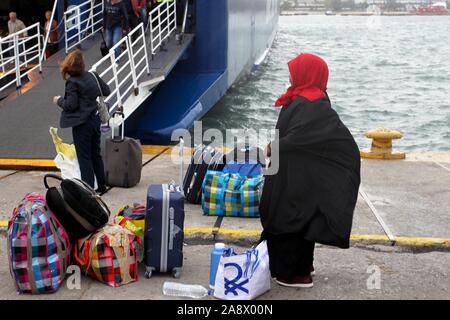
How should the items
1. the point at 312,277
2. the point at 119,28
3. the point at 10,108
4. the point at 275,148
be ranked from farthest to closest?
1. the point at 119,28
2. the point at 10,108
3. the point at 312,277
4. the point at 275,148

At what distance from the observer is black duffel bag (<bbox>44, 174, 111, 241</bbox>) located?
4.43 m

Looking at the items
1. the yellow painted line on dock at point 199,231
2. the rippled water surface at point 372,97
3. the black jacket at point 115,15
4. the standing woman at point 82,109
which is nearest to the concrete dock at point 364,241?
the yellow painted line on dock at point 199,231

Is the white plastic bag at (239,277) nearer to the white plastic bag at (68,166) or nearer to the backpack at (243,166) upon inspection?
the backpack at (243,166)

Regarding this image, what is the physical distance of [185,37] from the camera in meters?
12.5

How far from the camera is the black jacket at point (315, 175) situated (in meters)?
4.28

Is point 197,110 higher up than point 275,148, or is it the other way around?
point 275,148

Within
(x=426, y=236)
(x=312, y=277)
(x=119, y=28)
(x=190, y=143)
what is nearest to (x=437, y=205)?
(x=426, y=236)

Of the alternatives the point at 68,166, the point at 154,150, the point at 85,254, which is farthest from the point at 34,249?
the point at 154,150

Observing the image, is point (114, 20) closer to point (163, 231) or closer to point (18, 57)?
point (18, 57)

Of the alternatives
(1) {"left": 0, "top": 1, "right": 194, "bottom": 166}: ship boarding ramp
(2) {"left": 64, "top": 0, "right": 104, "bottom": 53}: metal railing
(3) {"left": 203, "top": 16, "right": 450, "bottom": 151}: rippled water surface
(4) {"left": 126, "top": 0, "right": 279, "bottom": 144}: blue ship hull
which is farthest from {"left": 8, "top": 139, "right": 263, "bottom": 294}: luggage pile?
(3) {"left": 203, "top": 16, "right": 450, "bottom": 151}: rippled water surface

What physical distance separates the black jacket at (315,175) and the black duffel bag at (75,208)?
121 centimetres

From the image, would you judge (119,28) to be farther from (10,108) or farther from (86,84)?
(86,84)

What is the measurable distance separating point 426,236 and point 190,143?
20.3 ft

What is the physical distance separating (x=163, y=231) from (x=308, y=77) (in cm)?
143
